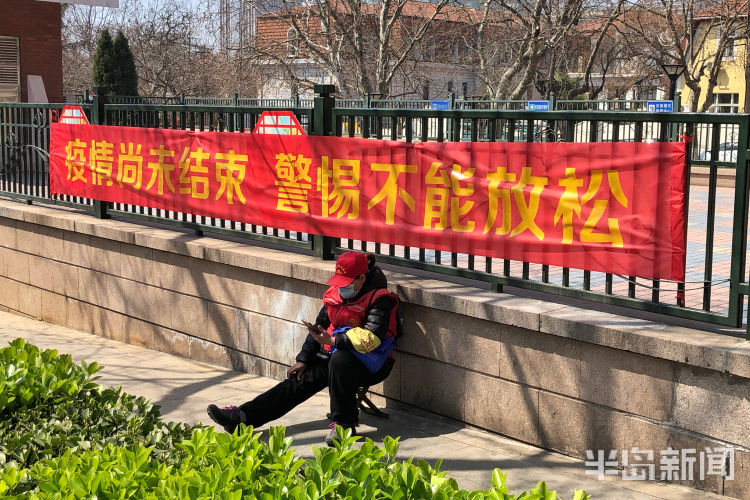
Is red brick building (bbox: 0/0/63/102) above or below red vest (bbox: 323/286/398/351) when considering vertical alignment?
above

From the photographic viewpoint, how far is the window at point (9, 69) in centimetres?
2055

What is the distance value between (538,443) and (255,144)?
347 centimetres

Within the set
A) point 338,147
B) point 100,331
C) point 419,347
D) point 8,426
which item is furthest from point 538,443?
point 100,331

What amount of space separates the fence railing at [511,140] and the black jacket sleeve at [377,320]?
669mm

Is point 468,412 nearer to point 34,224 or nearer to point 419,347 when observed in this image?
point 419,347

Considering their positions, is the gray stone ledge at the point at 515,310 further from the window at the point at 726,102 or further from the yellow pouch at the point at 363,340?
the window at the point at 726,102

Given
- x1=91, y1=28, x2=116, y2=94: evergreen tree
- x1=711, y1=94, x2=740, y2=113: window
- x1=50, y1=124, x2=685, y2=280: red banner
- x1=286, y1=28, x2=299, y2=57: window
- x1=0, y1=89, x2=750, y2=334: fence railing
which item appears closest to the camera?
x1=0, y1=89, x2=750, y2=334: fence railing

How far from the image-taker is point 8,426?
4078 mm

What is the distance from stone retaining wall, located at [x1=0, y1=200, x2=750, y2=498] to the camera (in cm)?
486

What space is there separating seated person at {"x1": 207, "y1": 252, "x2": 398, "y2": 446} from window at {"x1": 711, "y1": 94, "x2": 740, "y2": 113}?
159 ft

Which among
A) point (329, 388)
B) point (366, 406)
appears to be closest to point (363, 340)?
point (329, 388)

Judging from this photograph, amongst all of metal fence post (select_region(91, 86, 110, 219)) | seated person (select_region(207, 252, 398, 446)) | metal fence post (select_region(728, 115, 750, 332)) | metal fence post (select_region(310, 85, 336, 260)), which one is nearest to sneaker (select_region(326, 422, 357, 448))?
seated person (select_region(207, 252, 398, 446))

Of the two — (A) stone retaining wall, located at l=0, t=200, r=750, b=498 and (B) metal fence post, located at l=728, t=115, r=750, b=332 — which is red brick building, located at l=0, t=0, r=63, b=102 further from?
(B) metal fence post, located at l=728, t=115, r=750, b=332

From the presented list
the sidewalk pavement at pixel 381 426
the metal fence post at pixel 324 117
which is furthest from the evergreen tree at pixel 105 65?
the metal fence post at pixel 324 117
